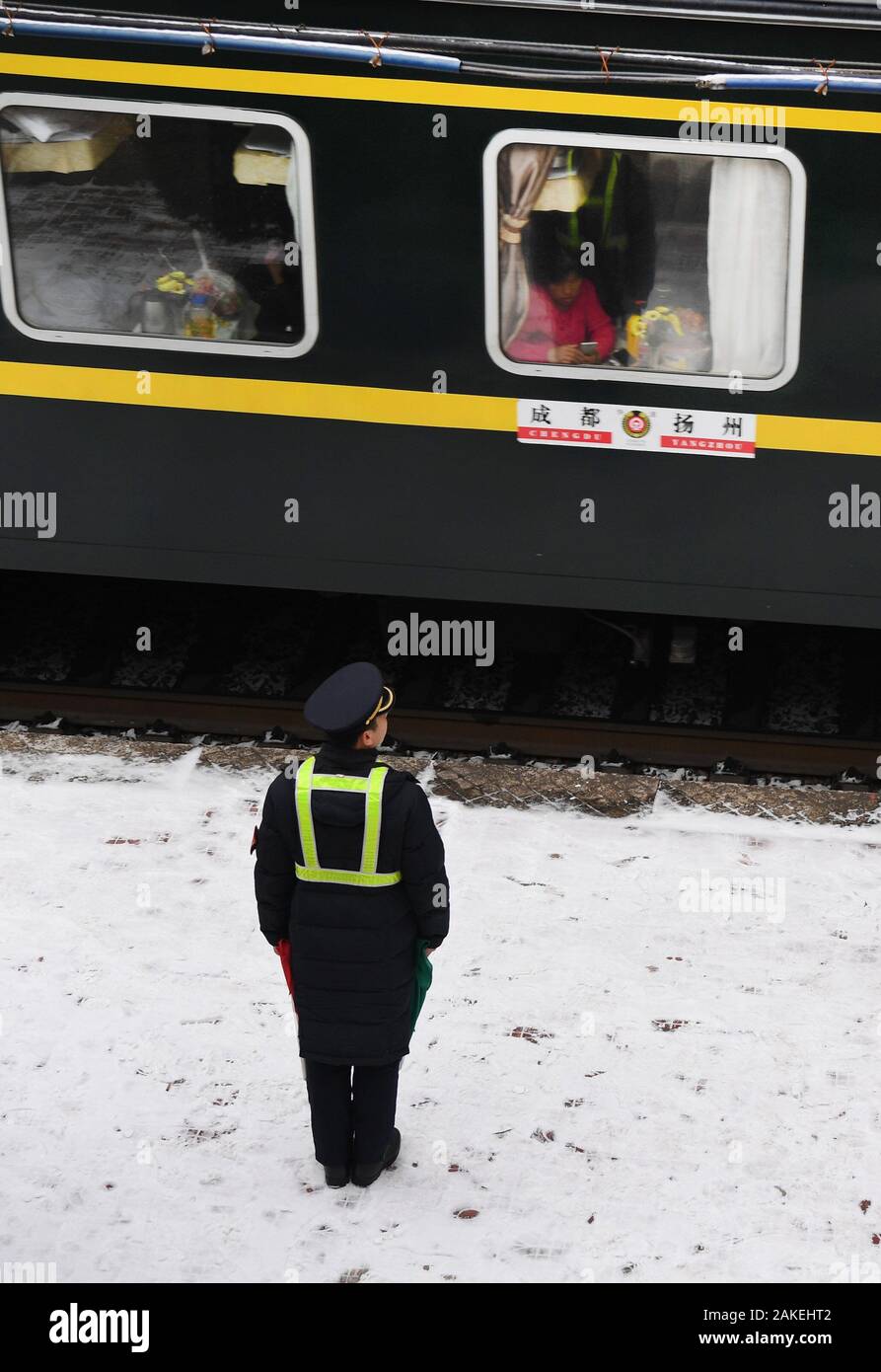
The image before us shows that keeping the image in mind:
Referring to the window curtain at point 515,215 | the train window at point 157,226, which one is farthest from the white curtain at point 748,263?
the train window at point 157,226

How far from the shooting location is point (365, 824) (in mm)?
4586

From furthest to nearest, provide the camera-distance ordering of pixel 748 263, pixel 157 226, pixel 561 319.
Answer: pixel 157 226 < pixel 561 319 < pixel 748 263

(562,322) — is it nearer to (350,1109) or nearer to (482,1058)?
(482,1058)

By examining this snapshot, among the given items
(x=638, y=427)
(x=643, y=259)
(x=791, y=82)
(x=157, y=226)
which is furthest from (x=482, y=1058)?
(x=791, y=82)

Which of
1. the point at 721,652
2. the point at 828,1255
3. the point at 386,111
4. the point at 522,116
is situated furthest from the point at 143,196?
the point at 828,1255

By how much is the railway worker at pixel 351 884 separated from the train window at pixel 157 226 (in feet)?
7.21

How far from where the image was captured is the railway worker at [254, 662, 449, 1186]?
15.0 feet

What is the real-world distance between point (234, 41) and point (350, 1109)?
3.49m

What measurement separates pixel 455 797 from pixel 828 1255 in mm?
2477

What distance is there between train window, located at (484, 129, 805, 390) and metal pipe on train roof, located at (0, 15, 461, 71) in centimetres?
38

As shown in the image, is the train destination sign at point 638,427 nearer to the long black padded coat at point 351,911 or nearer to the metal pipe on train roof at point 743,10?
the metal pipe on train roof at point 743,10

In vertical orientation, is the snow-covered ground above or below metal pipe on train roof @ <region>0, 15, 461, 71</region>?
below

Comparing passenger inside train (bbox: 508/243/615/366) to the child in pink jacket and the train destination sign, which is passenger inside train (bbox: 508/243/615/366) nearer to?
the child in pink jacket

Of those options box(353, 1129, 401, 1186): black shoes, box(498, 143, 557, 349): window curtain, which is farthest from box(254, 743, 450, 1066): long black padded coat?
box(498, 143, 557, 349): window curtain
